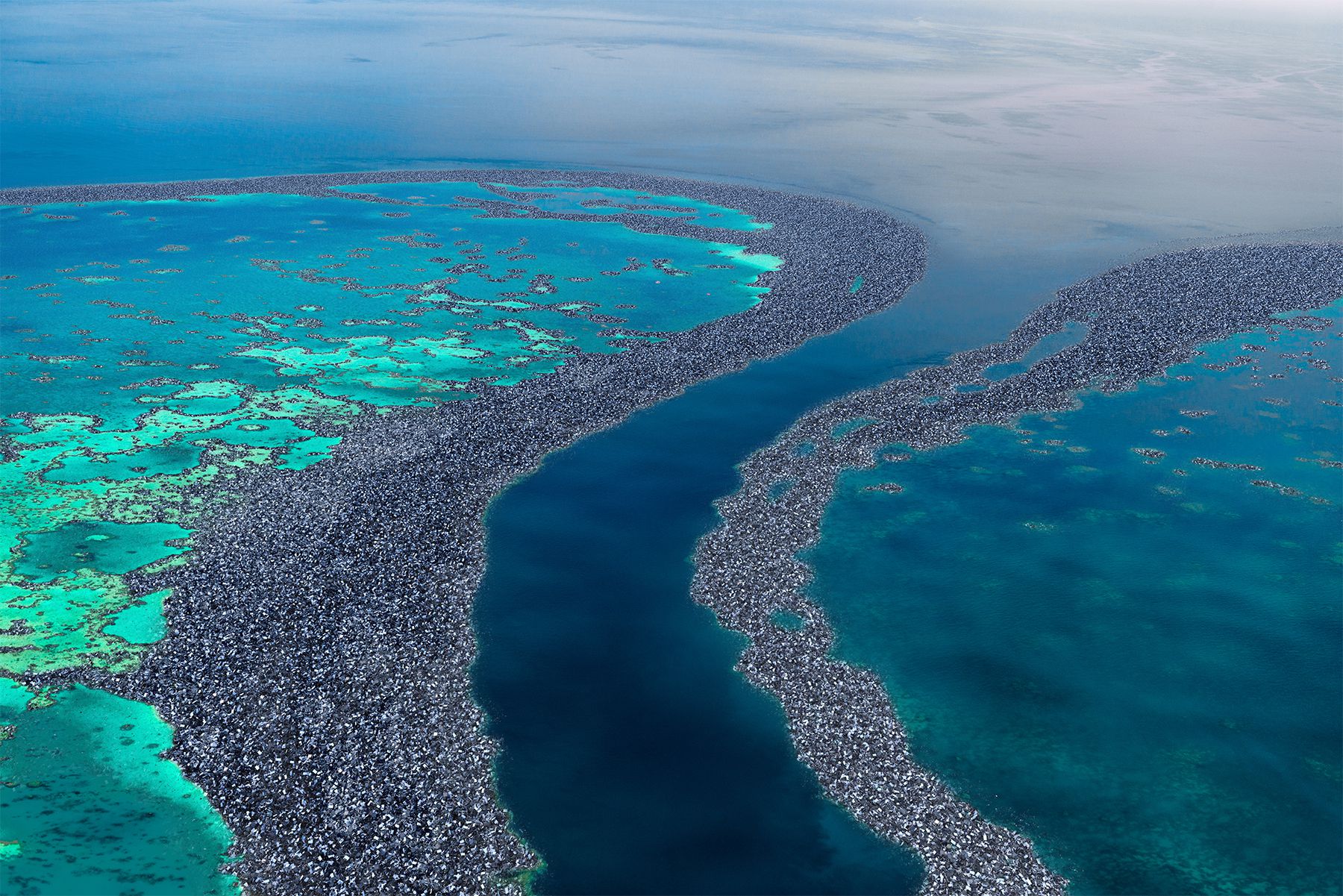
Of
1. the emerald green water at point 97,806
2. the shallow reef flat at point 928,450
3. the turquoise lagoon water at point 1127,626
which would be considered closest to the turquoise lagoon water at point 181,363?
the emerald green water at point 97,806

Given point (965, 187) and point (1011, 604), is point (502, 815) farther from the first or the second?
point (965, 187)

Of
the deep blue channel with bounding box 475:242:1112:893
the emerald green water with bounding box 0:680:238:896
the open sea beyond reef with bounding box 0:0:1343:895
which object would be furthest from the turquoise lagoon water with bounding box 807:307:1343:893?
the emerald green water with bounding box 0:680:238:896

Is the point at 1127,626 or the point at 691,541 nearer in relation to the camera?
the point at 1127,626

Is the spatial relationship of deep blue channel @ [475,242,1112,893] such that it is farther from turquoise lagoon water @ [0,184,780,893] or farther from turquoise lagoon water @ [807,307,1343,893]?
A: turquoise lagoon water @ [0,184,780,893]

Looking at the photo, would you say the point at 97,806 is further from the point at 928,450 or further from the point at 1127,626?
the point at 928,450

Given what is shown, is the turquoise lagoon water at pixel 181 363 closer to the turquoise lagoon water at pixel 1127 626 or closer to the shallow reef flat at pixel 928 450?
the shallow reef flat at pixel 928 450

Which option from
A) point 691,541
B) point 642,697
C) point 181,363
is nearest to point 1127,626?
point 691,541
